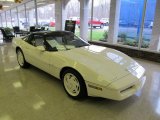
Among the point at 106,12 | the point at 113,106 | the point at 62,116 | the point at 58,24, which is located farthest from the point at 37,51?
the point at 58,24

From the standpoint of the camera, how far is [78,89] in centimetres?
238

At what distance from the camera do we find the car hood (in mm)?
2160

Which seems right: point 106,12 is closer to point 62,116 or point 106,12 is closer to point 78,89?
point 78,89

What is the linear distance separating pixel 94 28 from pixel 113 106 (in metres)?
5.40

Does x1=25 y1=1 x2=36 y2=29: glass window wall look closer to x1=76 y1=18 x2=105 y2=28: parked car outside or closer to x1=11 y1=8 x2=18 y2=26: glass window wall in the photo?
x1=11 y1=8 x2=18 y2=26: glass window wall

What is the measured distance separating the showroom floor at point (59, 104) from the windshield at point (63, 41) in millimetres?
764

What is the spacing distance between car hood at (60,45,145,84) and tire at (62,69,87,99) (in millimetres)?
227

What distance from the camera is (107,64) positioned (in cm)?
240

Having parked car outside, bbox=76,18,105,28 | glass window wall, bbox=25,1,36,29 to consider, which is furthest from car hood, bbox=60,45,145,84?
glass window wall, bbox=25,1,36,29

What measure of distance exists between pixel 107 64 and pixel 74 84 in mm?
625

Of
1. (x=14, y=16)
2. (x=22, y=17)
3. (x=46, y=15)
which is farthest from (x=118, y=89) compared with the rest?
(x=14, y=16)

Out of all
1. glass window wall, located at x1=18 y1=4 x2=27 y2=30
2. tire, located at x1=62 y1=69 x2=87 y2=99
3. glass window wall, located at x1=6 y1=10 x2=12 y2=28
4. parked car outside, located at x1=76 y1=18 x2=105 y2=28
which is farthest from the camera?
glass window wall, located at x1=6 y1=10 x2=12 y2=28

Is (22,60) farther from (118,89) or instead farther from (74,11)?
(74,11)

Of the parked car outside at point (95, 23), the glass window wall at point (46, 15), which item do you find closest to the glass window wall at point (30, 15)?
the glass window wall at point (46, 15)
